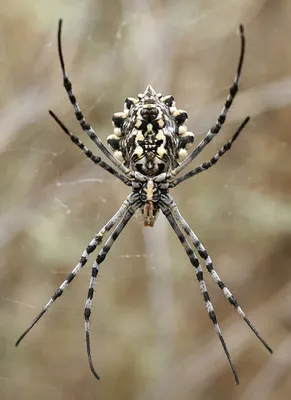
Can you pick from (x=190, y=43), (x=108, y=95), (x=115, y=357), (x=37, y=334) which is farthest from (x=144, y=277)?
(x=190, y=43)

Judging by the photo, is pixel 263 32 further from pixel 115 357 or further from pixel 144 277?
pixel 115 357

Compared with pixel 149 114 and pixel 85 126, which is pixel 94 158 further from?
pixel 149 114

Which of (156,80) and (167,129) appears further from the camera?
(156,80)

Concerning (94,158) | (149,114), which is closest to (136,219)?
(94,158)

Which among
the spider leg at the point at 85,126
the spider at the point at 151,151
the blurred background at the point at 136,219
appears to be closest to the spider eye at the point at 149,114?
the spider at the point at 151,151

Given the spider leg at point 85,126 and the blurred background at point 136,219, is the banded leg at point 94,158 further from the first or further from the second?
the blurred background at point 136,219

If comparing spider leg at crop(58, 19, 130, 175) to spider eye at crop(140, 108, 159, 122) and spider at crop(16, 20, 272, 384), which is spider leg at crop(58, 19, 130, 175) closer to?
spider at crop(16, 20, 272, 384)

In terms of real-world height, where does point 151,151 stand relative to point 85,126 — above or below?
below

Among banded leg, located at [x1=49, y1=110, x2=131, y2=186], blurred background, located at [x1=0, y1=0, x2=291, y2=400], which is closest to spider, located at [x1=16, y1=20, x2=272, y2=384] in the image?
banded leg, located at [x1=49, y1=110, x2=131, y2=186]
